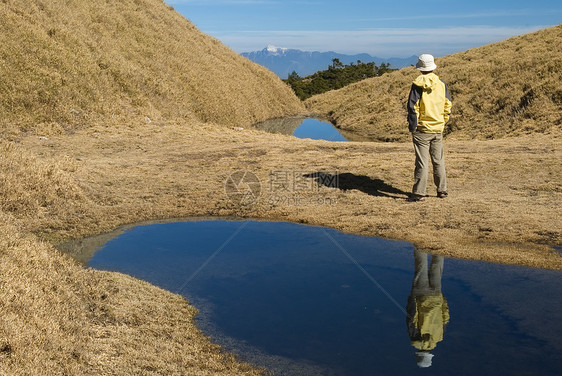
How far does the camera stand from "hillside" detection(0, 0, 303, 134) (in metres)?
25.1

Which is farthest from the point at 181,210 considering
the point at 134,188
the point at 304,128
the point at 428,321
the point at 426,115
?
the point at 304,128

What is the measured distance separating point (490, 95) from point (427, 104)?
72.7 ft

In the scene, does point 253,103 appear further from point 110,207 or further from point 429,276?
point 429,276

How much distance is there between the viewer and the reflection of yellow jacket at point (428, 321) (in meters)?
6.08

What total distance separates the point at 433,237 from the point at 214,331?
197 inches

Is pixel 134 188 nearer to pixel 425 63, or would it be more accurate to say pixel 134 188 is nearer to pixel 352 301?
pixel 425 63

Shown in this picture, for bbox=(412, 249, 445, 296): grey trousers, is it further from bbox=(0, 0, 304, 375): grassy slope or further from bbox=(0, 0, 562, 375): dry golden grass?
bbox=(0, 0, 304, 375): grassy slope

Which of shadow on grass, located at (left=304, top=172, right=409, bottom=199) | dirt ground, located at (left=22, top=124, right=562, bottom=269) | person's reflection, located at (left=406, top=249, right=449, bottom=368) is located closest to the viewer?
person's reflection, located at (left=406, top=249, right=449, bottom=368)

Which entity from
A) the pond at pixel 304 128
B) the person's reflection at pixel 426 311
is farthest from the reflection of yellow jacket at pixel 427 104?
the pond at pixel 304 128

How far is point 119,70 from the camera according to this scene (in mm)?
31594

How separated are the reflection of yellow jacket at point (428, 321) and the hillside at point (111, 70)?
814 inches
